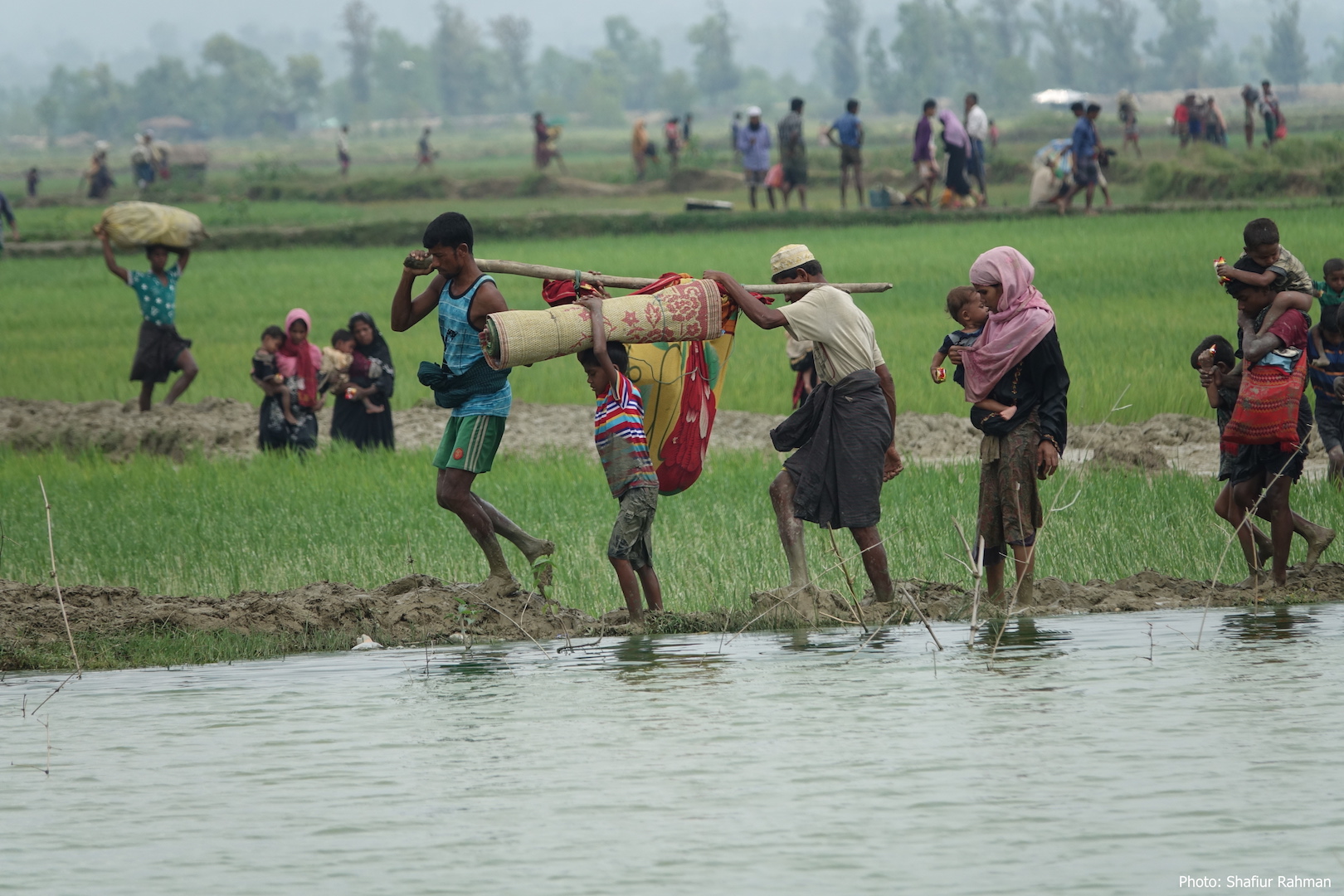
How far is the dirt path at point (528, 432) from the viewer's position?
11.7 meters

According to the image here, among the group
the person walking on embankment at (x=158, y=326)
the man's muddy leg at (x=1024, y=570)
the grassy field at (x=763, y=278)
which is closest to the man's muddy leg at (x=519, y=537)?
the man's muddy leg at (x=1024, y=570)

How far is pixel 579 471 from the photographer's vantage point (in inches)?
462

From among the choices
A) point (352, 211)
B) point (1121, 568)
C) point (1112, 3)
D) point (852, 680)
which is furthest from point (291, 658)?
point (1112, 3)

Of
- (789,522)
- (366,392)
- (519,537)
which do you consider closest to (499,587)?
(519,537)

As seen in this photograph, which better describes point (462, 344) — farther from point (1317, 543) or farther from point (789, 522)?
point (1317, 543)

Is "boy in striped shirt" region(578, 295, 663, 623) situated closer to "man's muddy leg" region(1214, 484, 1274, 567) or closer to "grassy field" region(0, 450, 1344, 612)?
"grassy field" region(0, 450, 1344, 612)

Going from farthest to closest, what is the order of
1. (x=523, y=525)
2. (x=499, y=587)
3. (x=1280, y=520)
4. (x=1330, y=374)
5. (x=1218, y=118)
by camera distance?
(x=1218, y=118) < (x=523, y=525) < (x=1330, y=374) < (x=499, y=587) < (x=1280, y=520)

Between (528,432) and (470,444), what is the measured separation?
667 cm

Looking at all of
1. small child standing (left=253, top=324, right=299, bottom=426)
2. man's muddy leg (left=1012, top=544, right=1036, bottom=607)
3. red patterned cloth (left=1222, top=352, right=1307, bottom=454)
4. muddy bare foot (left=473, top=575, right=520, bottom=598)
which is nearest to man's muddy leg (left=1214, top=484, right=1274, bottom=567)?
red patterned cloth (left=1222, top=352, right=1307, bottom=454)

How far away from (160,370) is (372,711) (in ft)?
28.1

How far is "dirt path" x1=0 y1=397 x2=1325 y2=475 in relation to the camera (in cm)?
1166

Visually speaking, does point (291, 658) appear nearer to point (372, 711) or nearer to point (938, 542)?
point (372, 711)

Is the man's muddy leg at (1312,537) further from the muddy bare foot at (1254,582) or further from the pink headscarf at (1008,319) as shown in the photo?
the pink headscarf at (1008,319)

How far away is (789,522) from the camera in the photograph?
289 inches
